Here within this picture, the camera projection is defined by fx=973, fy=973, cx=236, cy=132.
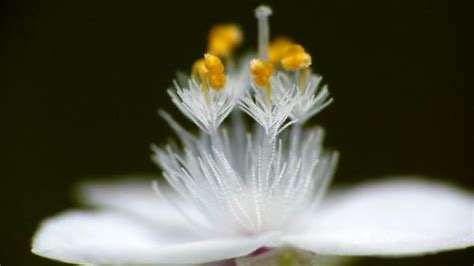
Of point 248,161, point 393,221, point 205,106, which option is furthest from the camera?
point 393,221

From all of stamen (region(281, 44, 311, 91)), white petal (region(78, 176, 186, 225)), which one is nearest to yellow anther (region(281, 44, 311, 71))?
stamen (region(281, 44, 311, 91))

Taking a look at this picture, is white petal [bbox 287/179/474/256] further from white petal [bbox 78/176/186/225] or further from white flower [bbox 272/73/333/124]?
white petal [bbox 78/176/186/225]

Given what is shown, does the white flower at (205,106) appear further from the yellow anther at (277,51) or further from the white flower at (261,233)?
the yellow anther at (277,51)

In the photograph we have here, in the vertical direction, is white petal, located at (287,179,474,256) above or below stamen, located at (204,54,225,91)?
below

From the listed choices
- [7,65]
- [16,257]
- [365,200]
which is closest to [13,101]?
[7,65]

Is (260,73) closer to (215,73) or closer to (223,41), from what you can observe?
(215,73)

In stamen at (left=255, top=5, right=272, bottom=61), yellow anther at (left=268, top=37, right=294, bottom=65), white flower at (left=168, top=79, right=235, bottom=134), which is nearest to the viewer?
white flower at (left=168, top=79, right=235, bottom=134)

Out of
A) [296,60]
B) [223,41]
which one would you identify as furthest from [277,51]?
[296,60]
